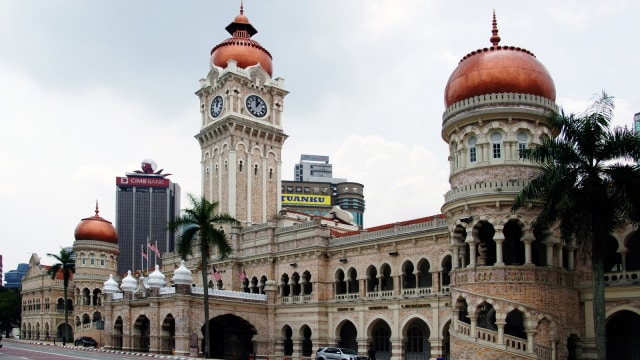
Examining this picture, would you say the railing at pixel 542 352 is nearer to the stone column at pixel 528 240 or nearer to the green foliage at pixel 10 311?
the stone column at pixel 528 240

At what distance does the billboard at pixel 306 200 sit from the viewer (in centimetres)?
13894

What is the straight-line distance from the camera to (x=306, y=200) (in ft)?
468

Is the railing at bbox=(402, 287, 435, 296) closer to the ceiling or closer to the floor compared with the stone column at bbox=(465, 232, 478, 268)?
closer to the floor

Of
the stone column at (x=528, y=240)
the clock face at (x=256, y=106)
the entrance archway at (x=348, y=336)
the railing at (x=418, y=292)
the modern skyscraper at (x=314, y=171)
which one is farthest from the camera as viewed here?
the modern skyscraper at (x=314, y=171)

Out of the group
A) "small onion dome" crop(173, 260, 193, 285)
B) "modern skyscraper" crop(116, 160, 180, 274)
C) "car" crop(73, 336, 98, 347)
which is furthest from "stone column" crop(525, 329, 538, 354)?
"modern skyscraper" crop(116, 160, 180, 274)

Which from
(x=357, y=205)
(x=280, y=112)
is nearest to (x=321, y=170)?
(x=357, y=205)

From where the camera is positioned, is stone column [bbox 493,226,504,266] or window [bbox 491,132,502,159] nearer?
stone column [bbox 493,226,504,266]

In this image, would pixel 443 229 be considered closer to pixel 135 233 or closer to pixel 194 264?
pixel 194 264

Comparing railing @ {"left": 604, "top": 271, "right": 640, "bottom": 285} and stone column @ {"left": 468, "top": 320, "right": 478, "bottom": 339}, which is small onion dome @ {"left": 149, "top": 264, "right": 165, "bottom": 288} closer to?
stone column @ {"left": 468, "top": 320, "right": 478, "bottom": 339}

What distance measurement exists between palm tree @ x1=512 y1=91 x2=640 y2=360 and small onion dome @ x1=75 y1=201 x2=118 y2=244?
5999 cm

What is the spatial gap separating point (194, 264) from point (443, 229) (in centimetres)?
2447

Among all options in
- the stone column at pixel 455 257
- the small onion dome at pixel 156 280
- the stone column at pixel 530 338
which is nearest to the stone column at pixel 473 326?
the stone column at pixel 530 338

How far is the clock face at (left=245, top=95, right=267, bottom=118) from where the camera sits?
2217 inches

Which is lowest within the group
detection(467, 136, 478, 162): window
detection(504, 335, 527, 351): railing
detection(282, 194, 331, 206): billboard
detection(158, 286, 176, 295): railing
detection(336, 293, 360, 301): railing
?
detection(504, 335, 527, 351): railing
